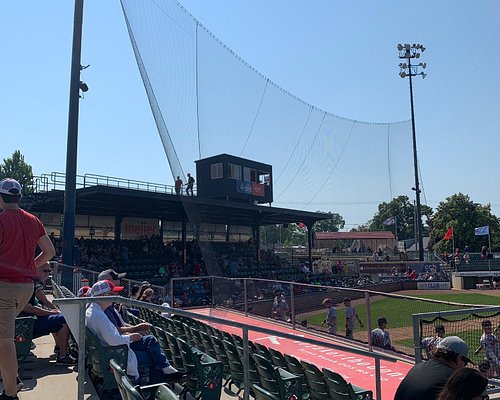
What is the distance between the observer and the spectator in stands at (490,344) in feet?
22.3

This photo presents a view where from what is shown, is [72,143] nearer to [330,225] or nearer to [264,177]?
[264,177]

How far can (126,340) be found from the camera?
411cm

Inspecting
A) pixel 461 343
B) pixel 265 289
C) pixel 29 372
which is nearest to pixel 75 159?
pixel 265 289

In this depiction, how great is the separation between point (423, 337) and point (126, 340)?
13.4 feet

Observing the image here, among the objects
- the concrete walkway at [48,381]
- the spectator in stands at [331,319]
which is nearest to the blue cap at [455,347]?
the concrete walkway at [48,381]

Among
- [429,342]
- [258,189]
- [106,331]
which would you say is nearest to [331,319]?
[429,342]

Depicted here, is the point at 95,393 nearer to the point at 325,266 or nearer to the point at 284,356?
the point at 284,356

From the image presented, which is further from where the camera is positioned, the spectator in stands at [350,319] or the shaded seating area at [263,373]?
the spectator in stands at [350,319]

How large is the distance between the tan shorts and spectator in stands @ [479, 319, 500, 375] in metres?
6.26

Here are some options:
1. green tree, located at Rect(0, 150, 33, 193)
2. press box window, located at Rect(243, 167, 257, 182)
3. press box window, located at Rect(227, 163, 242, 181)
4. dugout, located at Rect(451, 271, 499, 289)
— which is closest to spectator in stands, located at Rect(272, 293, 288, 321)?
press box window, located at Rect(227, 163, 242, 181)

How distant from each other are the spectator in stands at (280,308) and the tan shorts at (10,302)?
9.38 meters

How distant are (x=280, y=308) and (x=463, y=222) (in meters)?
54.2

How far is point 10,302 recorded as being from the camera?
3344 mm

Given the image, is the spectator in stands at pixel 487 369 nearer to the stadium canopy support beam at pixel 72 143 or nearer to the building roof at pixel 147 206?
the stadium canopy support beam at pixel 72 143
